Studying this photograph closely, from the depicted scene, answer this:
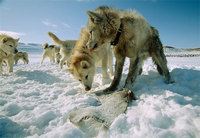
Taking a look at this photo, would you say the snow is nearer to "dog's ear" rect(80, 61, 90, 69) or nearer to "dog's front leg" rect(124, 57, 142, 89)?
"dog's front leg" rect(124, 57, 142, 89)

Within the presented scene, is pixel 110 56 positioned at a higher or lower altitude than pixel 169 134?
higher

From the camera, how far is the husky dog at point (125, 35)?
2.96 m

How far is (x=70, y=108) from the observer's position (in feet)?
7.86

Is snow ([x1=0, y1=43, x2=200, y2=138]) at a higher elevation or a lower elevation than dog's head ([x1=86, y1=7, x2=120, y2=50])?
lower

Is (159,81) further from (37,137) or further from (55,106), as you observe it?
(37,137)

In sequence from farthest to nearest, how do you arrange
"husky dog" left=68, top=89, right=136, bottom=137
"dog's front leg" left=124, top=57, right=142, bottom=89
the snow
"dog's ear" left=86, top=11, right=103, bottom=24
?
"dog's front leg" left=124, top=57, right=142, bottom=89, "dog's ear" left=86, top=11, right=103, bottom=24, "husky dog" left=68, top=89, right=136, bottom=137, the snow

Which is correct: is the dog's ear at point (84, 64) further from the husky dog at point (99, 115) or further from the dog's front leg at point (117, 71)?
the husky dog at point (99, 115)

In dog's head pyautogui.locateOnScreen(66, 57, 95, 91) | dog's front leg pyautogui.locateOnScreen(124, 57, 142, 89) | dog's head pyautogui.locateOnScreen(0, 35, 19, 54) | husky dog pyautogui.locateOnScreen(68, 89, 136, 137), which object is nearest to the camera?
husky dog pyautogui.locateOnScreen(68, 89, 136, 137)

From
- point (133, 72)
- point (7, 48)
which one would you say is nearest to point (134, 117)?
point (133, 72)

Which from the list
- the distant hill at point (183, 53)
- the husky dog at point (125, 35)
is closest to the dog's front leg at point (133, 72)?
the husky dog at point (125, 35)

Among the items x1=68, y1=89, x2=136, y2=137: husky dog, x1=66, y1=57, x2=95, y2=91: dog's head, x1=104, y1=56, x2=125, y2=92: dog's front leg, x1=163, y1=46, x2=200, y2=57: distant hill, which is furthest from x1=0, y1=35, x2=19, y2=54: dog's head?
x1=163, y1=46, x2=200, y2=57: distant hill

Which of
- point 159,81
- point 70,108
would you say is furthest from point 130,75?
point 70,108

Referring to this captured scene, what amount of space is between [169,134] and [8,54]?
300 inches

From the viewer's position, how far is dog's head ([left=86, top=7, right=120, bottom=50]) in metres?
2.93
